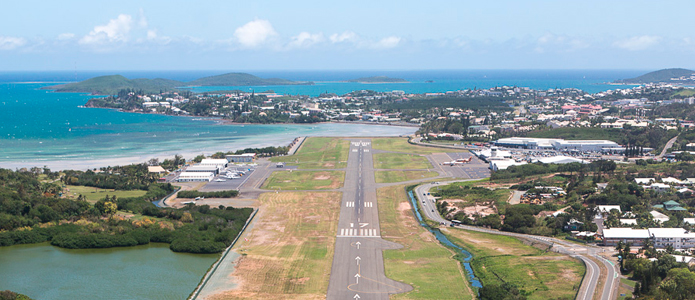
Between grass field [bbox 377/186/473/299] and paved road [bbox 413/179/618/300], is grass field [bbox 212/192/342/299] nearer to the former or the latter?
grass field [bbox 377/186/473/299]

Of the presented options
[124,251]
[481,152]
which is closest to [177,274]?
[124,251]

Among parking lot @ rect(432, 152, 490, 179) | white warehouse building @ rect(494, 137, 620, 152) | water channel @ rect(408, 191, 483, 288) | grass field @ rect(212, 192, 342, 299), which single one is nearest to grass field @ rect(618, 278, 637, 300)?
water channel @ rect(408, 191, 483, 288)

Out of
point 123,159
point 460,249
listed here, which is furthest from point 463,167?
point 123,159

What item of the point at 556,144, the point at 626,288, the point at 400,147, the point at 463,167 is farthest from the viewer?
the point at 400,147

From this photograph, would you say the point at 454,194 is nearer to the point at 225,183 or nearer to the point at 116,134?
the point at 225,183

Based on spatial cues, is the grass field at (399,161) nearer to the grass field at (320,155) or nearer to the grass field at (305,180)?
the grass field at (320,155)

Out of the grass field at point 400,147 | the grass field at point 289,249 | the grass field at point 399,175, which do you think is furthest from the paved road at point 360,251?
the grass field at point 400,147
